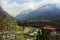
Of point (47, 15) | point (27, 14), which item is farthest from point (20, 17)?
point (47, 15)

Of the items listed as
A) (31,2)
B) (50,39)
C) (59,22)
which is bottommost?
(50,39)

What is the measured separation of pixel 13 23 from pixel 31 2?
1.87 ft

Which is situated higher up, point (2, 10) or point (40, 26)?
point (2, 10)

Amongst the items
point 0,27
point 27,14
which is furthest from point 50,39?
point 0,27

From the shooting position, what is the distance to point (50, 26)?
547 centimetres

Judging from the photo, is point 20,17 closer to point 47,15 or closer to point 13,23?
point 13,23

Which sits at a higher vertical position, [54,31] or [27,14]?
[27,14]

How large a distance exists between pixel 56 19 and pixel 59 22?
0.28 feet

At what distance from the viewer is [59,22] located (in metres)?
5.48

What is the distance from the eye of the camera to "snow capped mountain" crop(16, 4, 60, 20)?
18.0ft

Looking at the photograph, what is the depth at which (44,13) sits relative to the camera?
18.1 feet

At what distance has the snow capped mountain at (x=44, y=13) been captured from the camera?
5.49 m

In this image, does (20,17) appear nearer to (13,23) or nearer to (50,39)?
(13,23)

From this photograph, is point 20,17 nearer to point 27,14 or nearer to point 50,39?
point 27,14
